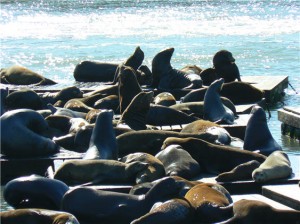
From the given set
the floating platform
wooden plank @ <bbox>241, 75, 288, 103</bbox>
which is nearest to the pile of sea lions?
wooden plank @ <bbox>241, 75, 288, 103</bbox>

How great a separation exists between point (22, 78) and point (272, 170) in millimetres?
8752

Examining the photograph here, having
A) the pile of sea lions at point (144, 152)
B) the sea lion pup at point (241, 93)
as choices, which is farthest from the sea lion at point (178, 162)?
the sea lion pup at point (241, 93)

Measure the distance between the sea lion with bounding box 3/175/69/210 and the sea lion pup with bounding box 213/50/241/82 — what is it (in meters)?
7.30

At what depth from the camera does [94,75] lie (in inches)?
610

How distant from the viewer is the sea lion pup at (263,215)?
5.75 m

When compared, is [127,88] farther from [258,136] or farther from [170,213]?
[170,213]

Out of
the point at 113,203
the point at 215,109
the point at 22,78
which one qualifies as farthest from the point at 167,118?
the point at 22,78

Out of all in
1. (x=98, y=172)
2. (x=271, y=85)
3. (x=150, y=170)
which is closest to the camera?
(x=150, y=170)

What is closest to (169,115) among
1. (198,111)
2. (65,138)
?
(198,111)

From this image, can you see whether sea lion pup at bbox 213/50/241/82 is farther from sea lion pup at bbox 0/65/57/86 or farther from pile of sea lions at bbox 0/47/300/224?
sea lion pup at bbox 0/65/57/86

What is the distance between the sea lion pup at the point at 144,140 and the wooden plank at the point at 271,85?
5.17 meters

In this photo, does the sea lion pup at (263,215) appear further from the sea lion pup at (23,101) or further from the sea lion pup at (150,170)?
the sea lion pup at (23,101)

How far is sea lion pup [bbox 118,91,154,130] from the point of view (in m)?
9.88

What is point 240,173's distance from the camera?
24.0ft
